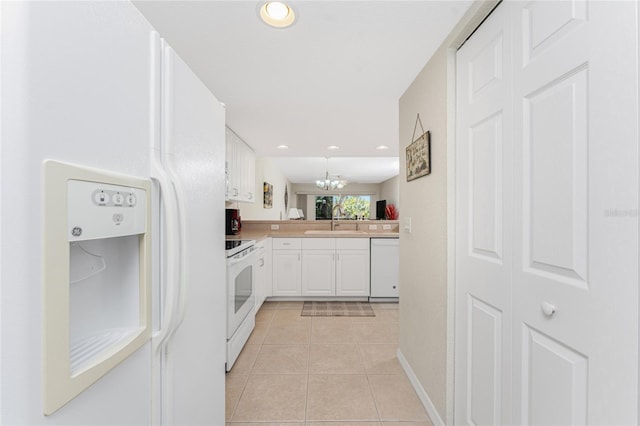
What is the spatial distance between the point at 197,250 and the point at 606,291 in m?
1.15

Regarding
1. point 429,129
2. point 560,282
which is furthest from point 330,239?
point 560,282

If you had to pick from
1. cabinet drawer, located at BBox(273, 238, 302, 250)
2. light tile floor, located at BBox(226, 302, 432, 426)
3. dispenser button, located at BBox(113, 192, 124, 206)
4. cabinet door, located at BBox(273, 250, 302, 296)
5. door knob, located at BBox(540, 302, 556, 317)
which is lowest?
light tile floor, located at BBox(226, 302, 432, 426)

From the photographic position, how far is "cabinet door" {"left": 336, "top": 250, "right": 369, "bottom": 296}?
12.0 ft

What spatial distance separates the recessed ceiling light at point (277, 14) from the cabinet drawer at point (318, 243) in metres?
2.68

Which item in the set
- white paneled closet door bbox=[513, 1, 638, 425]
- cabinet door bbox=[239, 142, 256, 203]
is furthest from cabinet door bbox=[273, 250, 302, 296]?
white paneled closet door bbox=[513, 1, 638, 425]

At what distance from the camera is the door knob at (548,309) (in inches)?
32.5

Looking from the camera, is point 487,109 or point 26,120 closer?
point 26,120

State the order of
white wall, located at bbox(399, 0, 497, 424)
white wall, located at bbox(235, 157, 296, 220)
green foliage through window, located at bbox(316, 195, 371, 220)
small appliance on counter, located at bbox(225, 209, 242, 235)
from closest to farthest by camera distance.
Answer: white wall, located at bbox(399, 0, 497, 424) < small appliance on counter, located at bbox(225, 209, 242, 235) < white wall, located at bbox(235, 157, 296, 220) < green foliage through window, located at bbox(316, 195, 371, 220)

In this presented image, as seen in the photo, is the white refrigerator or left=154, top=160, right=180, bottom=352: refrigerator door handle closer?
the white refrigerator

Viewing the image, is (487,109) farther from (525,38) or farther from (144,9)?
(144,9)

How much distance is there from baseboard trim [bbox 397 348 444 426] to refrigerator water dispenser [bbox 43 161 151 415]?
1.50 m

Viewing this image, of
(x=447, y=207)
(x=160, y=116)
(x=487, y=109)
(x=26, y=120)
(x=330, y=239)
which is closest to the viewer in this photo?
(x=26, y=120)

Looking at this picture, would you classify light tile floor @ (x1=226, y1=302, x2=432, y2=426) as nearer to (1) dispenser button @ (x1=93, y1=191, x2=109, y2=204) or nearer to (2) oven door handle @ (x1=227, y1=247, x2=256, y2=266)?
(2) oven door handle @ (x1=227, y1=247, x2=256, y2=266)

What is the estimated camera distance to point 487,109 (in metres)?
1.15
